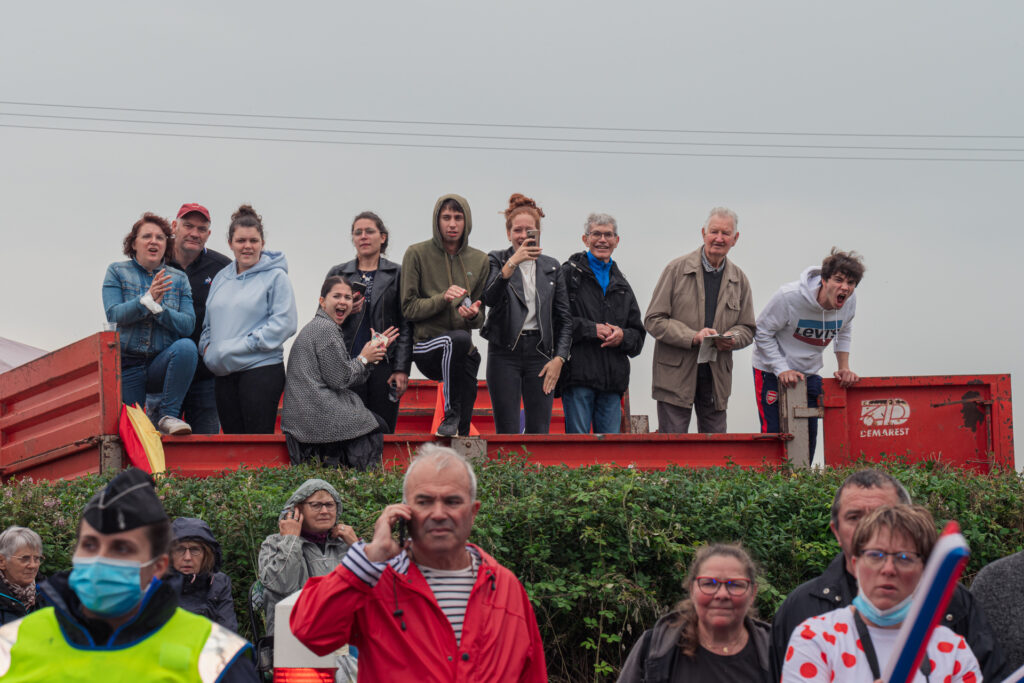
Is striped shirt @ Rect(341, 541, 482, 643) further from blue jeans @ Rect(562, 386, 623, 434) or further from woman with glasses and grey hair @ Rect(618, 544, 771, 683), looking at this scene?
blue jeans @ Rect(562, 386, 623, 434)

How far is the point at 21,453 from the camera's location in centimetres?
1139

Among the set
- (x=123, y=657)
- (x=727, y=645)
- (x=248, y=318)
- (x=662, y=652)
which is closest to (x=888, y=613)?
(x=727, y=645)

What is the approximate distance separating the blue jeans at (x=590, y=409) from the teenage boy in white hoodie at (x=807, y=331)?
52.4 inches

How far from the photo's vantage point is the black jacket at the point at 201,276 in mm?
11086

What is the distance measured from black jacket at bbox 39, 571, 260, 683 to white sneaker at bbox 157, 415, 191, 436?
6.63 metres

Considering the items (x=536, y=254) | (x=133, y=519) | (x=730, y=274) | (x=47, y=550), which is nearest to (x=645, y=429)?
(x=730, y=274)

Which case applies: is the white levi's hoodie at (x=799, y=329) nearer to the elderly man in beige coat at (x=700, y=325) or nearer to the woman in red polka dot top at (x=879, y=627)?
the elderly man in beige coat at (x=700, y=325)

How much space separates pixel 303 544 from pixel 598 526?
2.12m

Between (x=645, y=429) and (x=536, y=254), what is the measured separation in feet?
20.4

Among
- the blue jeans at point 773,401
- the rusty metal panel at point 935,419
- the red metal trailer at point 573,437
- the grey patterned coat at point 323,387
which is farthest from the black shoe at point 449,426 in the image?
the rusty metal panel at point 935,419

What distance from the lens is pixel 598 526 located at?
325 inches

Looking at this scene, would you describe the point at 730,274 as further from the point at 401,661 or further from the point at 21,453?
the point at 401,661

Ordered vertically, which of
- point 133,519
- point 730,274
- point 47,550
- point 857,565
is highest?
point 730,274

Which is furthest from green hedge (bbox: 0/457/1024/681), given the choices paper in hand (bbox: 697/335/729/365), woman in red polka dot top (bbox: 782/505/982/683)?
woman in red polka dot top (bbox: 782/505/982/683)
